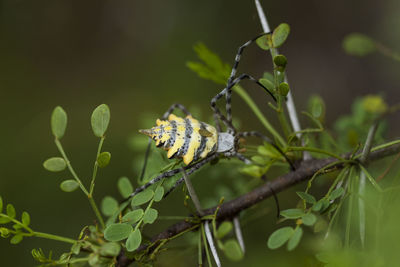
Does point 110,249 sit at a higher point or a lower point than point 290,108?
lower

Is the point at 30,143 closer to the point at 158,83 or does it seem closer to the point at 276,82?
the point at 158,83

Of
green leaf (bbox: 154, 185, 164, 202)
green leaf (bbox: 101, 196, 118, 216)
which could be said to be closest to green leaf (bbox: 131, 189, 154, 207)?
green leaf (bbox: 154, 185, 164, 202)

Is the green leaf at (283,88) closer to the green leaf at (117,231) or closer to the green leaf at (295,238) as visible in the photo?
the green leaf at (295,238)

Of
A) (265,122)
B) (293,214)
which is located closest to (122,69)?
(265,122)

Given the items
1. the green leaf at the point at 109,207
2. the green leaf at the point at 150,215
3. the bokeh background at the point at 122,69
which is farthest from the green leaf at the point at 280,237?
the bokeh background at the point at 122,69

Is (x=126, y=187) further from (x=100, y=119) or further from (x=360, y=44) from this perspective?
(x=360, y=44)

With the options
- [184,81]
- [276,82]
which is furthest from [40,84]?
[276,82]

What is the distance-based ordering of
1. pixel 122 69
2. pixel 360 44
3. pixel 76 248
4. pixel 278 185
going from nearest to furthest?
pixel 76 248 → pixel 278 185 → pixel 360 44 → pixel 122 69
